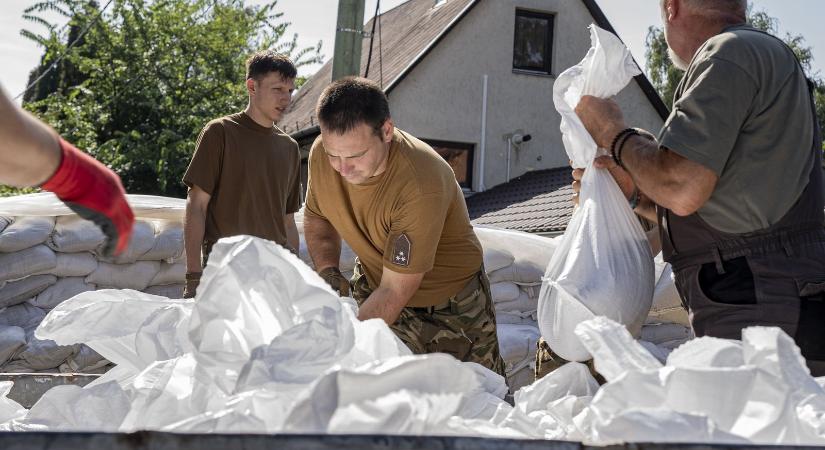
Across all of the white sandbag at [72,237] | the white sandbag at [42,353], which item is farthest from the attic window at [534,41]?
the white sandbag at [42,353]

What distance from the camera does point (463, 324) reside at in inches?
109

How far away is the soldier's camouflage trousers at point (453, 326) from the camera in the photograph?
2.76 meters

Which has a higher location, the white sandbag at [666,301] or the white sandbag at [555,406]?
the white sandbag at [555,406]

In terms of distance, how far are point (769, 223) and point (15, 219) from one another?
3.43m

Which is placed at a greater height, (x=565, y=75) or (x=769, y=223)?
(x=565, y=75)

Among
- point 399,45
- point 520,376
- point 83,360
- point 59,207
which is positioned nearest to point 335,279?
point 83,360

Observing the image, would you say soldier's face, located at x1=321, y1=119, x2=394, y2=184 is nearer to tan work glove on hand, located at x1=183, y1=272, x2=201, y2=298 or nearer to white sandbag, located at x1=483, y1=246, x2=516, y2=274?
tan work glove on hand, located at x1=183, y1=272, x2=201, y2=298

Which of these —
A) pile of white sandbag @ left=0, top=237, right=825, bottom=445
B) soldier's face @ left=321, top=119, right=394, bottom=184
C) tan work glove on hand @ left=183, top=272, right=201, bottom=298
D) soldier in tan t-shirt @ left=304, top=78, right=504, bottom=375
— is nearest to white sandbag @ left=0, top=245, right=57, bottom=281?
tan work glove on hand @ left=183, top=272, right=201, bottom=298

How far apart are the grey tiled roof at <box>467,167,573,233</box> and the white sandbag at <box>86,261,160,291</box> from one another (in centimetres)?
618

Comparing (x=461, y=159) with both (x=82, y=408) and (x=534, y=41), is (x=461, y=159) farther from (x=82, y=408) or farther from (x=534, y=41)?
(x=82, y=408)

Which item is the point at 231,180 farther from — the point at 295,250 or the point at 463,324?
the point at 463,324

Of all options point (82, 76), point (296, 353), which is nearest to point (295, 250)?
point (296, 353)

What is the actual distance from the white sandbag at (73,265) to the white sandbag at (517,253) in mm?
1899

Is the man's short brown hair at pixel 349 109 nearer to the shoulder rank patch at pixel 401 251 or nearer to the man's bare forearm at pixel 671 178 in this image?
the shoulder rank patch at pixel 401 251
